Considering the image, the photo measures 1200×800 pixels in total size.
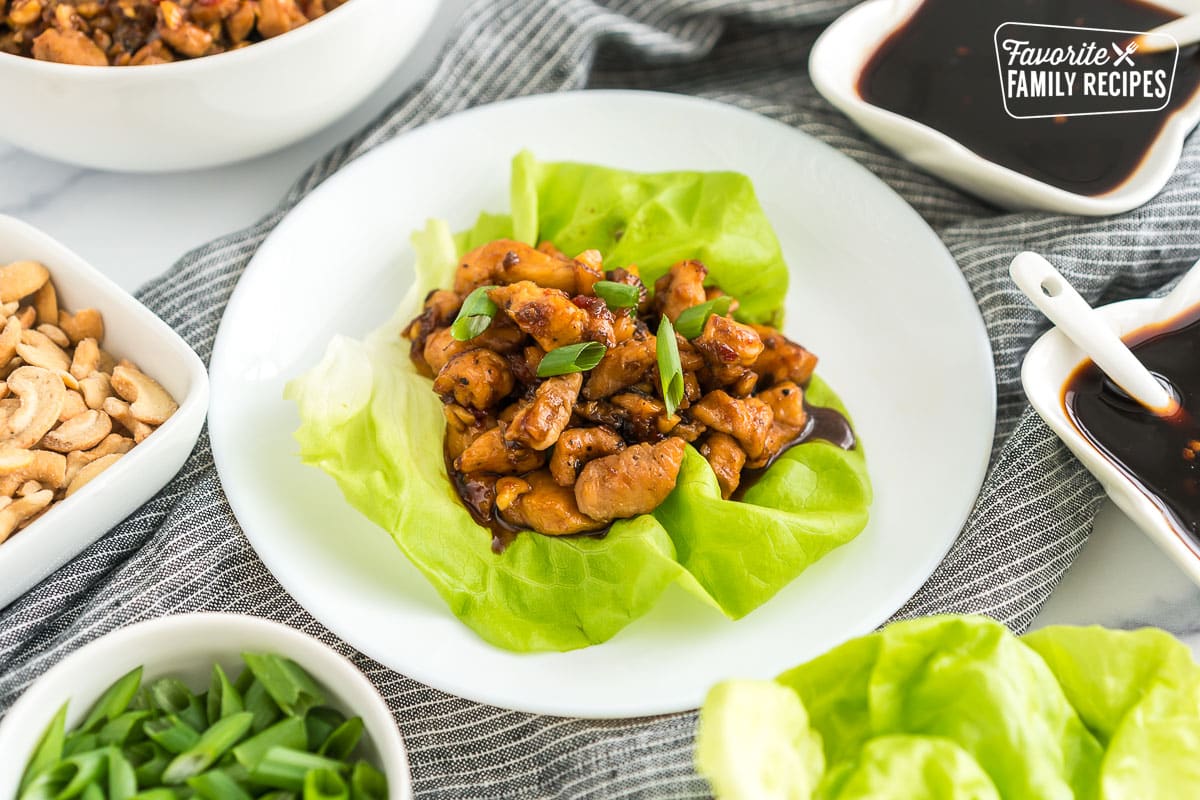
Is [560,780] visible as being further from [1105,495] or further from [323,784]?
[1105,495]

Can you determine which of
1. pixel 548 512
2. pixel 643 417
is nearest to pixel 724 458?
pixel 643 417

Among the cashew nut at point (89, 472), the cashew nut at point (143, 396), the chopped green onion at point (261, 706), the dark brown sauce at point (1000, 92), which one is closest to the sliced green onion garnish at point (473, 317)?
the cashew nut at point (143, 396)

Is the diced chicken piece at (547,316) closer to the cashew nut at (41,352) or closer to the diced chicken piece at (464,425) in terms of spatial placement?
the diced chicken piece at (464,425)

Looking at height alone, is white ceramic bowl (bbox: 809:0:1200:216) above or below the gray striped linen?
above

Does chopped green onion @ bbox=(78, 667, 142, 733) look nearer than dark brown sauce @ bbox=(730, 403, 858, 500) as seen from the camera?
Yes

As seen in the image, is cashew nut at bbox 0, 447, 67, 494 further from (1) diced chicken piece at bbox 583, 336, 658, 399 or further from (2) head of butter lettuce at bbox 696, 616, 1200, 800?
(2) head of butter lettuce at bbox 696, 616, 1200, 800

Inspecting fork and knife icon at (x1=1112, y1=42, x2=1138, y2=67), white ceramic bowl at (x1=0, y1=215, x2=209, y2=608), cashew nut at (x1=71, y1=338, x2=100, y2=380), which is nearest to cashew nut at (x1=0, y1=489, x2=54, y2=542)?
white ceramic bowl at (x1=0, y1=215, x2=209, y2=608)
